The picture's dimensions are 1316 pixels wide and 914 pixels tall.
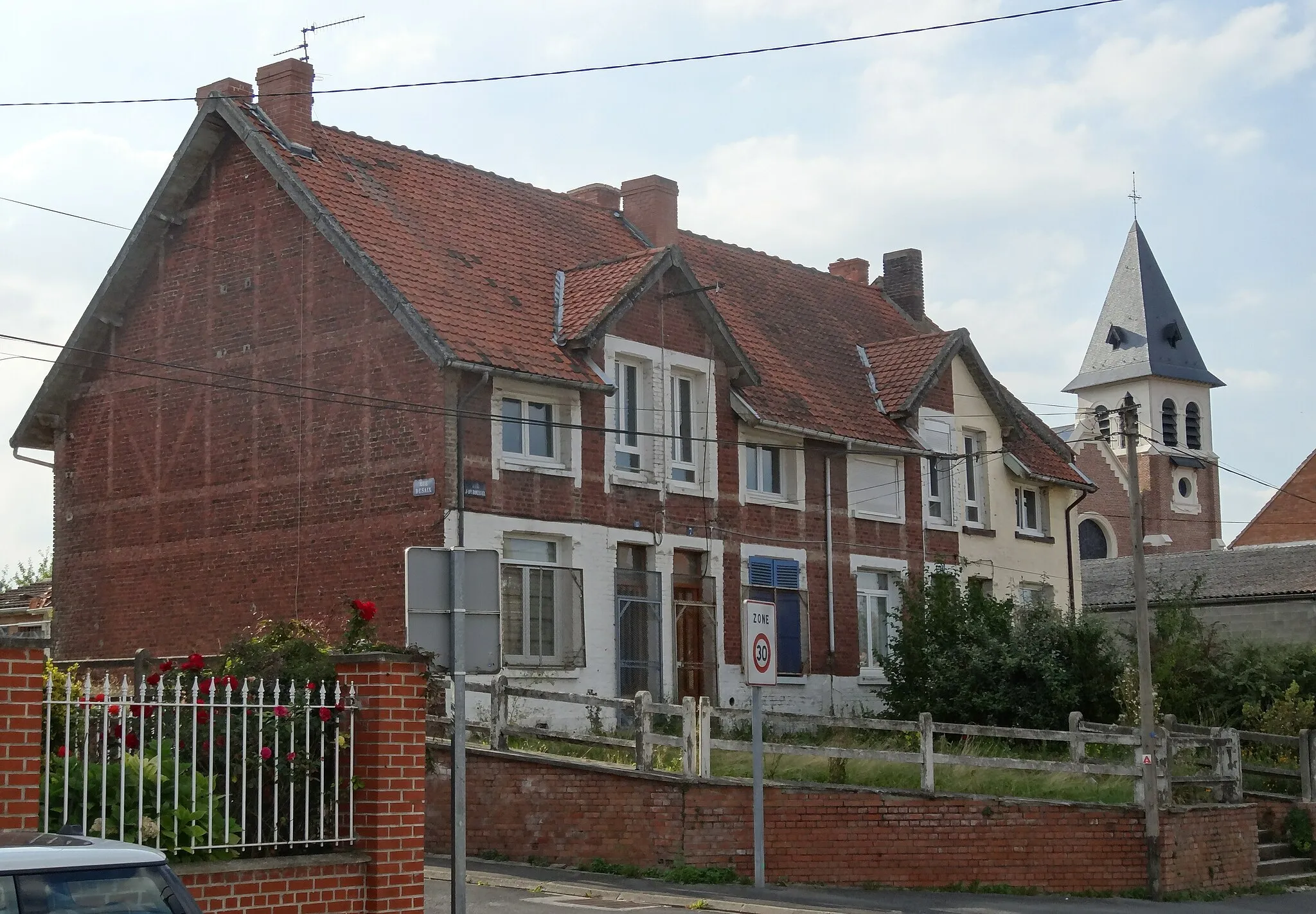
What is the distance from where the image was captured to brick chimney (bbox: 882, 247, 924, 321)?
36.7m

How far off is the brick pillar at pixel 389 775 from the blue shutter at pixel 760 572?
51.4ft

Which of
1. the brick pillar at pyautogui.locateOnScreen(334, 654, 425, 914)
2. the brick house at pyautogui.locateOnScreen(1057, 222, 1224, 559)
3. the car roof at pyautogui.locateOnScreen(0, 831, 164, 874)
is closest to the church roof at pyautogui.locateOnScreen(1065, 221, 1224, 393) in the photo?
the brick house at pyautogui.locateOnScreen(1057, 222, 1224, 559)

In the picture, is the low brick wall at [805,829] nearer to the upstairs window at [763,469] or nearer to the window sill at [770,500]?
the window sill at [770,500]

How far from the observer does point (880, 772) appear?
19.8 meters

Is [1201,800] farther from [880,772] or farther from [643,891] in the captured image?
[643,891]

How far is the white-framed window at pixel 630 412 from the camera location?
2470 centimetres

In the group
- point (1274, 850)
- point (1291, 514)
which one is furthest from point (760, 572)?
point (1291, 514)

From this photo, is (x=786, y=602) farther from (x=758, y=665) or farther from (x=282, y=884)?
(x=282, y=884)

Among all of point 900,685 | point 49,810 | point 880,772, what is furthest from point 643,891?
point 900,685

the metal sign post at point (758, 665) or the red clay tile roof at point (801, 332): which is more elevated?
the red clay tile roof at point (801, 332)

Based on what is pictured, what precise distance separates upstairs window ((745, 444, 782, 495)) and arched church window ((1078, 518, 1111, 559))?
44.8 meters

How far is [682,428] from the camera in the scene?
25922 millimetres

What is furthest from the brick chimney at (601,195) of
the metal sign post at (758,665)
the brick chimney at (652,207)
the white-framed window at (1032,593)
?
the metal sign post at (758,665)

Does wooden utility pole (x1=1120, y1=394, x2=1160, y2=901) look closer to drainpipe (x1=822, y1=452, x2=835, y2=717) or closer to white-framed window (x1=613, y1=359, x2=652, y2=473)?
white-framed window (x1=613, y1=359, x2=652, y2=473)
